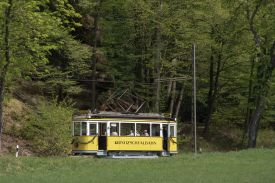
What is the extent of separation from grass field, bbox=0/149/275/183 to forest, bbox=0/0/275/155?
8.76 metres

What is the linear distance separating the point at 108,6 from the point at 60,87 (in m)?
8.10

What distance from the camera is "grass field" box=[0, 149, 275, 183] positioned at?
20406 mm

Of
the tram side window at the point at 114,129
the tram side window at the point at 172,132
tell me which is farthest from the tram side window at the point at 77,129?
the tram side window at the point at 172,132

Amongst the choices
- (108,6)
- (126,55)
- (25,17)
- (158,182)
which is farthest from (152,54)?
(158,182)

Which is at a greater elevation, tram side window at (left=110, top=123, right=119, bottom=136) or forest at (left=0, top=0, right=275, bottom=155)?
forest at (left=0, top=0, right=275, bottom=155)

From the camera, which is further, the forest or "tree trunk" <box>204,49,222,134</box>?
"tree trunk" <box>204,49,222,134</box>

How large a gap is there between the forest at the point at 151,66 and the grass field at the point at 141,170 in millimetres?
8762

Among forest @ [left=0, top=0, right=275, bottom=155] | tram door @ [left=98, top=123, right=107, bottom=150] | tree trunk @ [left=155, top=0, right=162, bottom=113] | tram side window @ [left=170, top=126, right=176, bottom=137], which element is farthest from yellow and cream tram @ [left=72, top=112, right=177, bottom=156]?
tree trunk @ [left=155, top=0, right=162, bottom=113]

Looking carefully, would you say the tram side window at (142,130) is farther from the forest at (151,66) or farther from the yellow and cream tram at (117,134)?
the forest at (151,66)

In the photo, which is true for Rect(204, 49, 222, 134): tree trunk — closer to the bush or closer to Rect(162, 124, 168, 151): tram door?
Rect(162, 124, 168, 151): tram door

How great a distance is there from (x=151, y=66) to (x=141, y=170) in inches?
857

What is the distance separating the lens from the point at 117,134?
3155 centimetres

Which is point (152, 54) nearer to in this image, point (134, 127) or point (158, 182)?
point (134, 127)

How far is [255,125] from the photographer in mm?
38906
